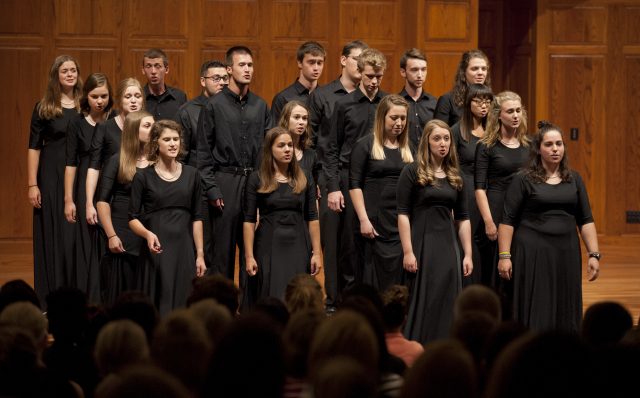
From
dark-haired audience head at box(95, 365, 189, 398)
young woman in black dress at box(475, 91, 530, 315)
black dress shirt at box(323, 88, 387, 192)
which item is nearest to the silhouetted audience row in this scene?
dark-haired audience head at box(95, 365, 189, 398)

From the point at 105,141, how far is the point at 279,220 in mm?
1158

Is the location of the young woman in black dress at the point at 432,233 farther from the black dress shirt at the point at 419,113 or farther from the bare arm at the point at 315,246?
the black dress shirt at the point at 419,113

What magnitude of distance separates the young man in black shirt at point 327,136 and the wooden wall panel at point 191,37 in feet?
8.65

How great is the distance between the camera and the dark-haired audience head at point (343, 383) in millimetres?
2400

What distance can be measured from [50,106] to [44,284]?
108 cm

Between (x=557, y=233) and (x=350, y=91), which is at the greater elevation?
(x=350, y=91)

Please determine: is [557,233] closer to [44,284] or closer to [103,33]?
[44,284]

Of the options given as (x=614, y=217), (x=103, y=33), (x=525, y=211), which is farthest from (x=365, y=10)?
(x=525, y=211)

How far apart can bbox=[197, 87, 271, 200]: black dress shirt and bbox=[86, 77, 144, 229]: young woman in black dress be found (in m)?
0.42

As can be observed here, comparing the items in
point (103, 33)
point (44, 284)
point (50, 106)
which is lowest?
point (44, 284)

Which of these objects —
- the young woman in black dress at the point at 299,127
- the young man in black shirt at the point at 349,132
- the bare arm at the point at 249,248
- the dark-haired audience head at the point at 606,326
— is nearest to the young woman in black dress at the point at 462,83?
the young man in black shirt at the point at 349,132

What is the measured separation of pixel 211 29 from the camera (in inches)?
379

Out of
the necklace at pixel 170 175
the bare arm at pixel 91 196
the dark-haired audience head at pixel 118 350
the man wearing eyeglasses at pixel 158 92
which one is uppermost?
the man wearing eyeglasses at pixel 158 92

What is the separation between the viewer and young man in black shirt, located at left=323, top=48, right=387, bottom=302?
6.50 meters
